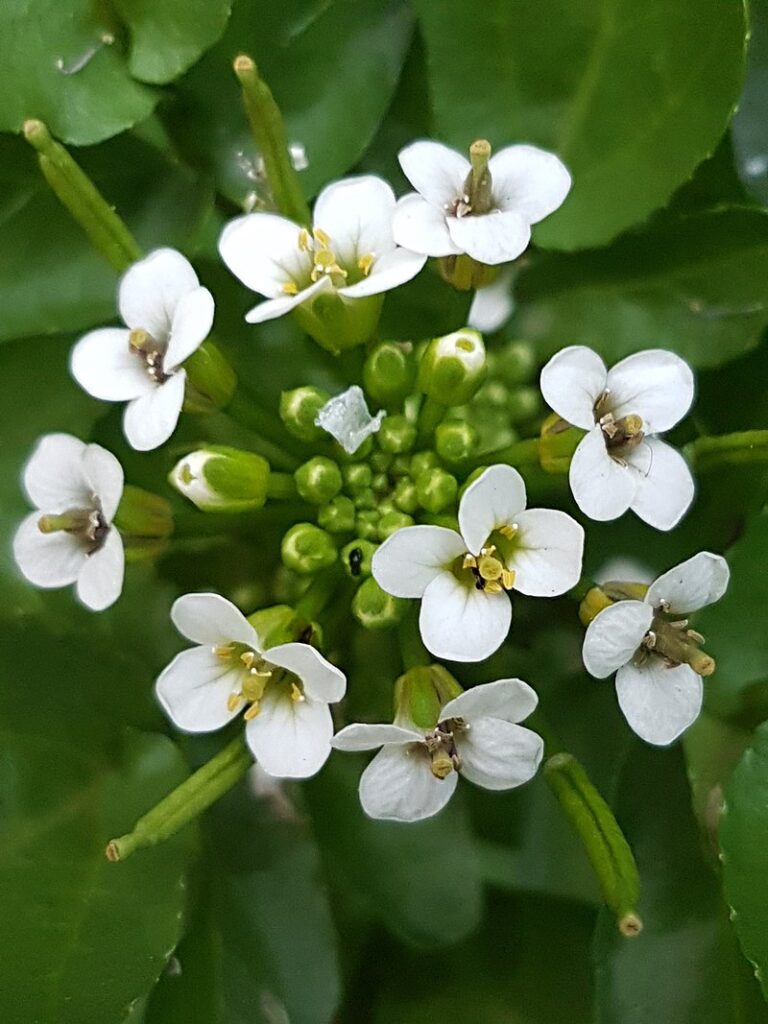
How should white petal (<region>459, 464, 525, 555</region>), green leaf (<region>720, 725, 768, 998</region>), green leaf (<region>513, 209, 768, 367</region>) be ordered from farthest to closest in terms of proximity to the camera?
green leaf (<region>513, 209, 768, 367</region>) < green leaf (<region>720, 725, 768, 998</region>) < white petal (<region>459, 464, 525, 555</region>)

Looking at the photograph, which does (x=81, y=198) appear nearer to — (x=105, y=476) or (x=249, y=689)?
(x=105, y=476)

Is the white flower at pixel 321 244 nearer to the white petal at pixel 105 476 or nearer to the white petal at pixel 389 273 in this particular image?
the white petal at pixel 389 273

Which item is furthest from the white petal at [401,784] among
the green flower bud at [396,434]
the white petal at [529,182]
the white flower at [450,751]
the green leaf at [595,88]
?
the green leaf at [595,88]

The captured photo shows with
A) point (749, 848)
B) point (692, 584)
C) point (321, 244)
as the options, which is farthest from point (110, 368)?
point (749, 848)

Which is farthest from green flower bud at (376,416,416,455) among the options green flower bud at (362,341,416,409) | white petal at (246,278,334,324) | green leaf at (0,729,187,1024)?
green leaf at (0,729,187,1024)

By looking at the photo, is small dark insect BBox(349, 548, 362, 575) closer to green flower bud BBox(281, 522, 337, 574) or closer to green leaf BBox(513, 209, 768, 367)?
green flower bud BBox(281, 522, 337, 574)
